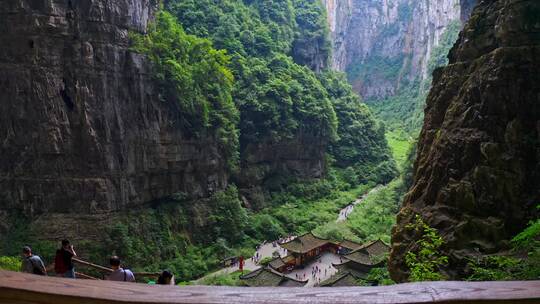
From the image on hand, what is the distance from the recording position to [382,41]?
99.9 meters

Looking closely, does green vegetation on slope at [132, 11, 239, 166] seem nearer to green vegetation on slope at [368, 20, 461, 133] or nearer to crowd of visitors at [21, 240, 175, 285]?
crowd of visitors at [21, 240, 175, 285]

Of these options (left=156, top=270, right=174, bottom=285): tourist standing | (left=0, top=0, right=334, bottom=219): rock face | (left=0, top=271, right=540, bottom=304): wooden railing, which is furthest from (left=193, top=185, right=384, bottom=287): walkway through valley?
(left=0, top=271, right=540, bottom=304): wooden railing

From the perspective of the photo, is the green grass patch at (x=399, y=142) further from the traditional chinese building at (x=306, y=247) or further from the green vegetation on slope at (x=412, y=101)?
the traditional chinese building at (x=306, y=247)

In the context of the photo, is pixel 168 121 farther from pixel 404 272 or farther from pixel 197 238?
pixel 404 272

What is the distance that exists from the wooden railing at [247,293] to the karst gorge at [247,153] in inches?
187

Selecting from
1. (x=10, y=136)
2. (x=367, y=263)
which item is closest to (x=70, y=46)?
(x=10, y=136)

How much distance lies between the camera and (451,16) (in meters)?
74.2

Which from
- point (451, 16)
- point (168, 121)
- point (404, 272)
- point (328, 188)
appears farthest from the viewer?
point (451, 16)

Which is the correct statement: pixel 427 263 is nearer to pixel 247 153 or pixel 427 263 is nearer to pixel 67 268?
pixel 67 268

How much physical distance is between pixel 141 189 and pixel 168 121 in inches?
190

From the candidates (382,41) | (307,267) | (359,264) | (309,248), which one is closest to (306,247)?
(309,248)

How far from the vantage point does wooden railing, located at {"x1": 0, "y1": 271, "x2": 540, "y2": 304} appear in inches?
62.3

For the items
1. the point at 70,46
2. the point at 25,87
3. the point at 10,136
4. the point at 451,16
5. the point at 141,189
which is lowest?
the point at 141,189

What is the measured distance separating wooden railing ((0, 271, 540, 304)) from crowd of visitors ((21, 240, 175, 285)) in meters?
2.71
